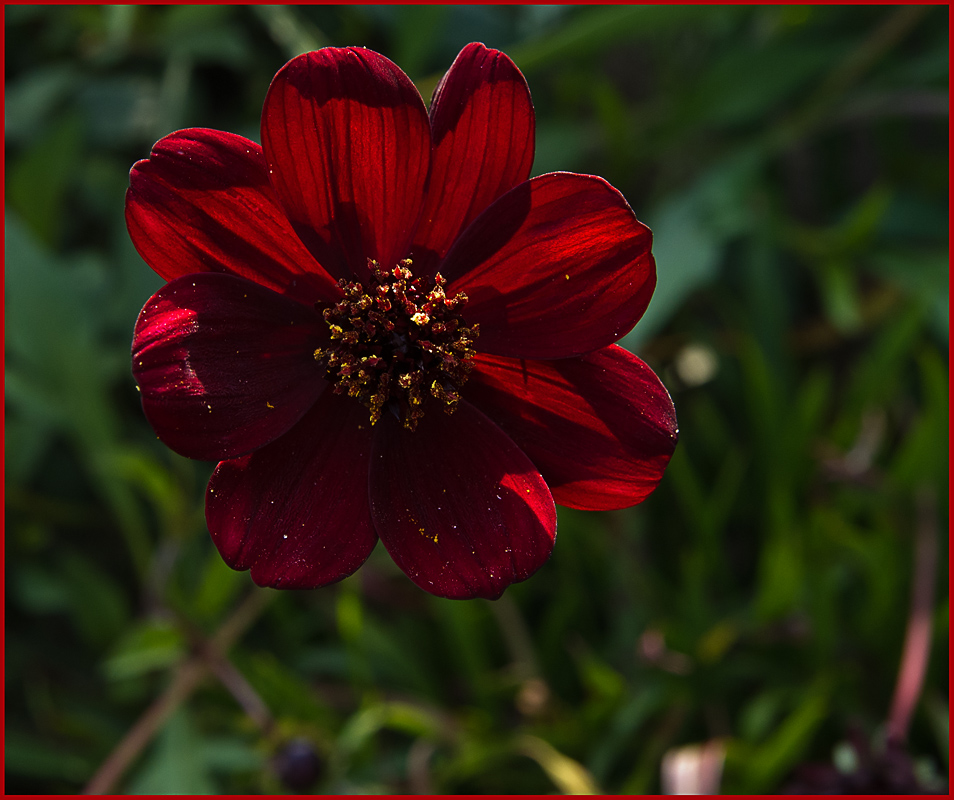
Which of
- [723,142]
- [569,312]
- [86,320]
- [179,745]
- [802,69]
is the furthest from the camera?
[723,142]

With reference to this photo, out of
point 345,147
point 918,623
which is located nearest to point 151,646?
point 345,147

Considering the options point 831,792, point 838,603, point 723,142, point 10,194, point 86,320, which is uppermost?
point 10,194

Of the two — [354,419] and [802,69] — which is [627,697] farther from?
[802,69]

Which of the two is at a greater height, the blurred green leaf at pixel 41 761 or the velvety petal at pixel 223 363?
the velvety petal at pixel 223 363

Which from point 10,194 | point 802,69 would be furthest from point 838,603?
point 10,194

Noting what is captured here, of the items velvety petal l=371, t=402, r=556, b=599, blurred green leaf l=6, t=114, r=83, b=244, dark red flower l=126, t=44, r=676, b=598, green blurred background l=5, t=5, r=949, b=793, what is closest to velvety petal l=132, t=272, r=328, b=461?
dark red flower l=126, t=44, r=676, b=598

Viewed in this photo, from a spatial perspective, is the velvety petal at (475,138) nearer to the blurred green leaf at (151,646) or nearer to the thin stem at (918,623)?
the blurred green leaf at (151,646)

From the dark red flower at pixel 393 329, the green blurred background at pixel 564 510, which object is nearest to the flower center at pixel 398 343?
the dark red flower at pixel 393 329
